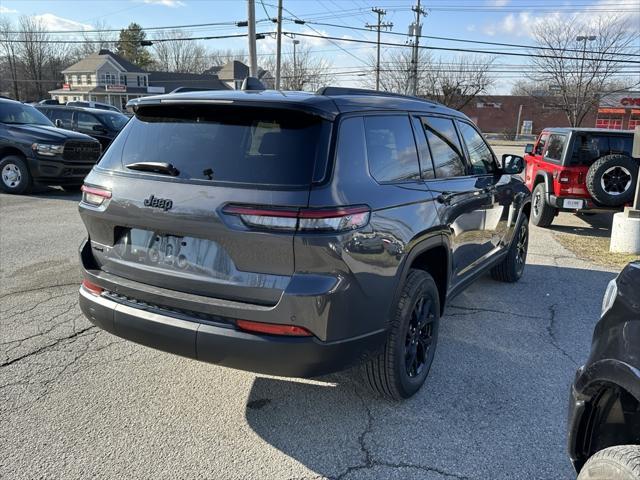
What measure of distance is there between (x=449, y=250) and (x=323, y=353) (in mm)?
1457

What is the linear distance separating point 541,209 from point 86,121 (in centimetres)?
1236

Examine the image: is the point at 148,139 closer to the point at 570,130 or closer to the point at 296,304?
the point at 296,304

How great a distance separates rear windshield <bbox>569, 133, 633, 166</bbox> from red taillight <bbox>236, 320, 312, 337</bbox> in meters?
7.62

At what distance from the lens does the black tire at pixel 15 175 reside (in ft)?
34.7

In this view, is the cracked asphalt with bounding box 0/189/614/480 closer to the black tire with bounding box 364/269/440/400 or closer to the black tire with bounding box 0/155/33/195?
the black tire with bounding box 364/269/440/400

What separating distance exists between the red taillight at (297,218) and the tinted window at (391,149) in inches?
17.7

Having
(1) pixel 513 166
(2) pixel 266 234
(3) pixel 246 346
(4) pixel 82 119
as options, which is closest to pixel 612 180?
(1) pixel 513 166

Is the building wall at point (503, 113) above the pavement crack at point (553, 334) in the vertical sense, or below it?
above

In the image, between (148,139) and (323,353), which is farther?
(148,139)

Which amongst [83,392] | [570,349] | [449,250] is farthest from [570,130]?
[83,392]

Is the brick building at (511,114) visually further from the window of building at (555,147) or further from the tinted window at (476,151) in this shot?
the tinted window at (476,151)

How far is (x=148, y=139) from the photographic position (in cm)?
291

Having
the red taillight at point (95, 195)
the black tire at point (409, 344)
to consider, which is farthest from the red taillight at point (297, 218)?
the red taillight at point (95, 195)

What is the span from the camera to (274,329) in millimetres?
2418
